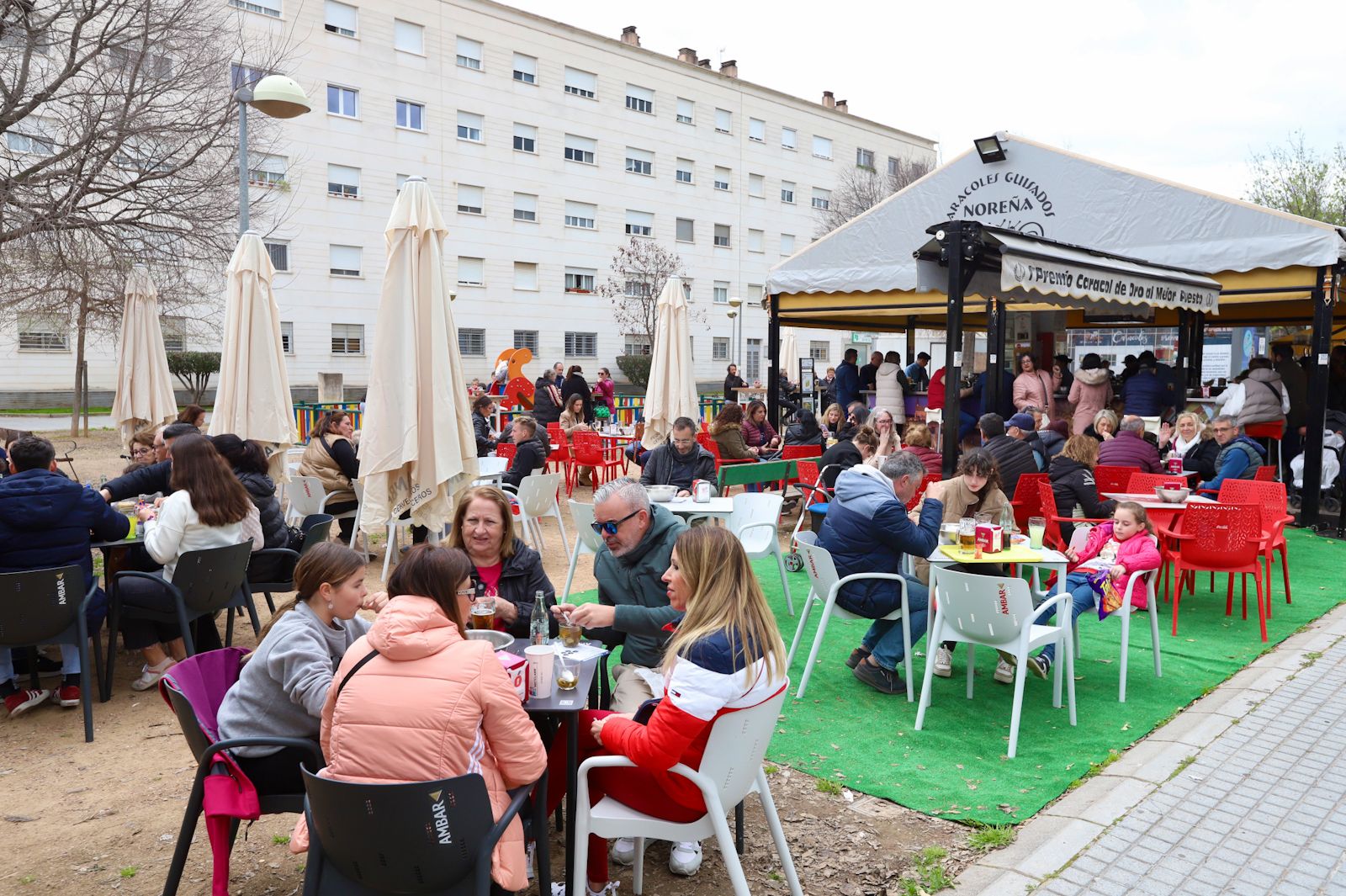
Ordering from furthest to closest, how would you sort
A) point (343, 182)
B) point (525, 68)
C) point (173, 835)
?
point (525, 68) < point (343, 182) < point (173, 835)

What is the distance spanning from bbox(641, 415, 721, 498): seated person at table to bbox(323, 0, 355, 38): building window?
27392 mm

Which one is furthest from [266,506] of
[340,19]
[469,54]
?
[469,54]

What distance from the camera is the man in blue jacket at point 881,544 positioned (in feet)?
15.4

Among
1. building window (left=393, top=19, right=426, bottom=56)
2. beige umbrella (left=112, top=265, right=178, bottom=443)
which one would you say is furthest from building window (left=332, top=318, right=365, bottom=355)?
beige umbrella (left=112, top=265, right=178, bottom=443)

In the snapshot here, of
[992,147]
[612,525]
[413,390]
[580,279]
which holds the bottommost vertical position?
[612,525]

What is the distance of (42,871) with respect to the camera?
10.4 ft

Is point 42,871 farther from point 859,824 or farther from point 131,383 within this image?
point 131,383

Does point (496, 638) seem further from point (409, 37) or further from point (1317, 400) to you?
point (409, 37)

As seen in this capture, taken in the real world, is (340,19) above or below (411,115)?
above

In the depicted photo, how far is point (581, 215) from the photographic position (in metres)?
35.3

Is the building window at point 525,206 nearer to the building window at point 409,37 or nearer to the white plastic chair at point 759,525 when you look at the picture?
the building window at point 409,37

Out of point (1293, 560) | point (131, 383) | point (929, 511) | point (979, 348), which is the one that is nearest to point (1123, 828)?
point (929, 511)

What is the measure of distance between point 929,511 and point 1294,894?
7.54 ft

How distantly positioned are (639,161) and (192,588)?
1372 inches
